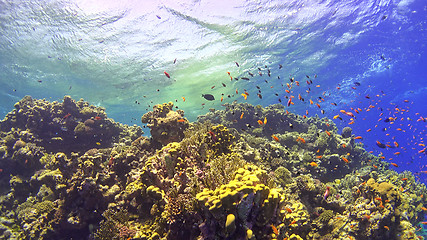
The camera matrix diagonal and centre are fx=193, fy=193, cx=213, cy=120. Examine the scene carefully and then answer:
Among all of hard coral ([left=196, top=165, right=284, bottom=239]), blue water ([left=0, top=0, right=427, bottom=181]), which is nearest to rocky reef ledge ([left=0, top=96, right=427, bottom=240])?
hard coral ([left=196, top=165, right=284, bottom=239])

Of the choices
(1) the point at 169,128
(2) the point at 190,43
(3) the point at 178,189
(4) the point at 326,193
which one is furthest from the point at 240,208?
(2) the point at 190,43

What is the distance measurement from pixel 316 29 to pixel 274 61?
574cm

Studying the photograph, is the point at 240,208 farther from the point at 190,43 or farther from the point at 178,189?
the point at 190,43

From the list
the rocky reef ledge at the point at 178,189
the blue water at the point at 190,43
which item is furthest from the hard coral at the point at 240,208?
the blue water at the point at 190,43

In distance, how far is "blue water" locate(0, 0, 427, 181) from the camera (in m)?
14.7

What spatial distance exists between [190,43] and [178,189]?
17049 millimetres

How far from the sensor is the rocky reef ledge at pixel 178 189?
3342mm

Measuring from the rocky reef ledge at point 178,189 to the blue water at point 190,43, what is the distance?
4.29 meters

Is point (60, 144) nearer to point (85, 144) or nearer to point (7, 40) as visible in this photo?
point (85, 144)

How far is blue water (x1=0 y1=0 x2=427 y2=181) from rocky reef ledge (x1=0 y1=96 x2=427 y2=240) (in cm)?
429

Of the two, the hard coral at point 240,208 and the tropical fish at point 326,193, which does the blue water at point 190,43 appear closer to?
the hard coral at point 240,208

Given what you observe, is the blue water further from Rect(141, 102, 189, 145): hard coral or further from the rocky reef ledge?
the rocky reef ledge

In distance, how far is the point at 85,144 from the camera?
11.1 metres

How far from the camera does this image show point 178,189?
4121 millimetres
